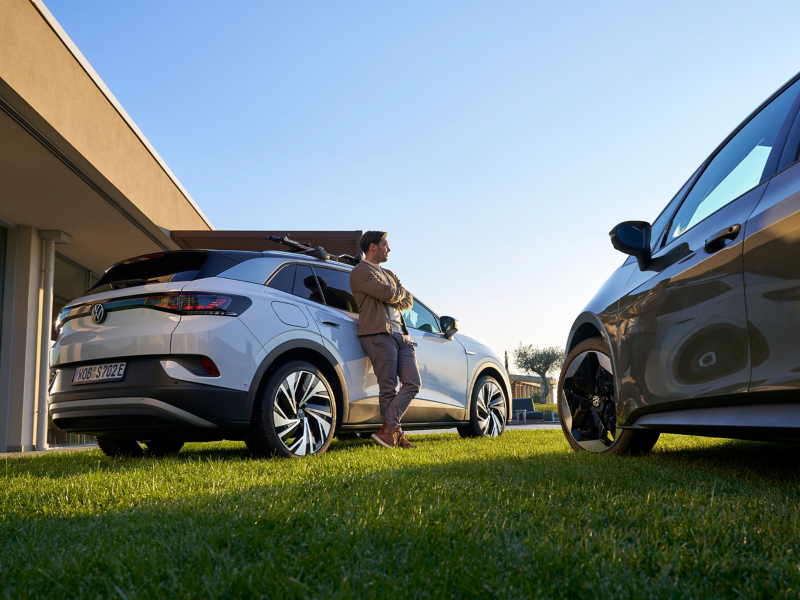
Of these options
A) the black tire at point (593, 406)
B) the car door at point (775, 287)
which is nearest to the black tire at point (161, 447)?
the black tire at point (593, 406)

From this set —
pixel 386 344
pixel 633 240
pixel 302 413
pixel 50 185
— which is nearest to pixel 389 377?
pixel 386 344

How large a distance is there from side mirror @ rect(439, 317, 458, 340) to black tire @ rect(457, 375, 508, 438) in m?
0.79

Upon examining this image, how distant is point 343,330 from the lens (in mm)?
5625

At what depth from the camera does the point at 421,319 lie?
23.6 ft

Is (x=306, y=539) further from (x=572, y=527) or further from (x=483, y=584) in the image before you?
(x=572, y=527)

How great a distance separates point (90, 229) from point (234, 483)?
27.3 feet

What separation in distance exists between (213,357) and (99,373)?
2.88ft

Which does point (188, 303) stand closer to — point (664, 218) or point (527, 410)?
point (664, 218)

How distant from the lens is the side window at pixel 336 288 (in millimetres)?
5789

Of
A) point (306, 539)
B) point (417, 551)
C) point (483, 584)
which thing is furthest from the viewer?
point (306, 539)

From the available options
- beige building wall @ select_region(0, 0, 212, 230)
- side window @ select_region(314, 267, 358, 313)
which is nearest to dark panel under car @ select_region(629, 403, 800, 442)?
→ side window @ select_region(314, 267, 358, 313)

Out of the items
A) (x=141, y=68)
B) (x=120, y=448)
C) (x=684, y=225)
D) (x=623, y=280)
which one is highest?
(x=141, y=68)

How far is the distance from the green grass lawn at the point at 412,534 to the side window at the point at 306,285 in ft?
6.70

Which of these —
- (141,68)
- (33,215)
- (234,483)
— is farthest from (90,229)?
(234,483)
